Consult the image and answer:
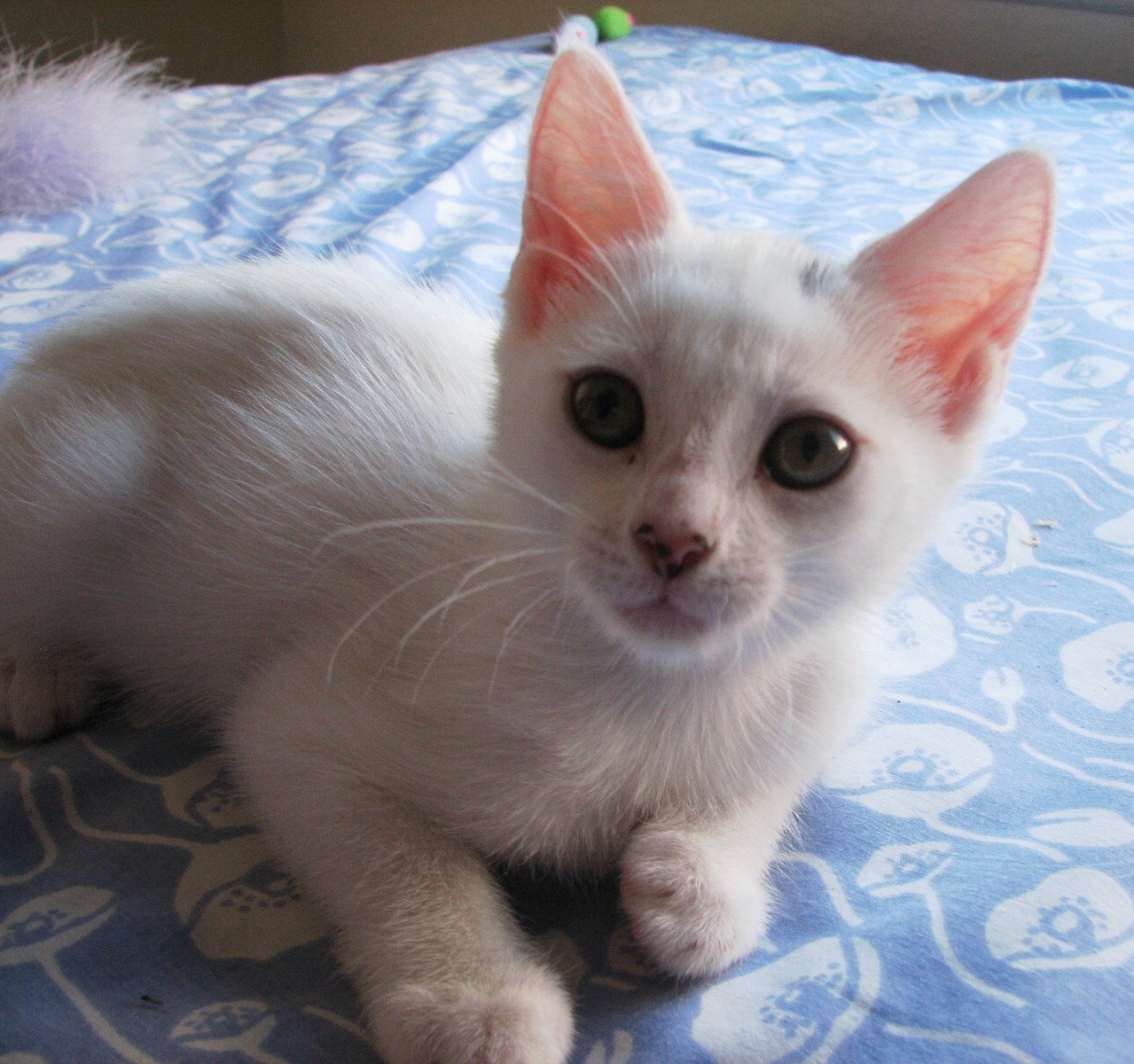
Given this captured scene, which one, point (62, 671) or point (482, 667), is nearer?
point (482, 667)

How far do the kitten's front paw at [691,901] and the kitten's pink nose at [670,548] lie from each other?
0.79 feet

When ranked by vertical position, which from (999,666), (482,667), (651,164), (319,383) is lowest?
(999,666)

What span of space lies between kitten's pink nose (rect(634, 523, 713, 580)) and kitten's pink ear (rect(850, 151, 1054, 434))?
292 mm

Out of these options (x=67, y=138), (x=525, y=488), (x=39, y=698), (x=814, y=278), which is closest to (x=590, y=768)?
(x=525, y=488)

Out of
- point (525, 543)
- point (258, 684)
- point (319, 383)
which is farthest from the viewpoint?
point (319, 383)

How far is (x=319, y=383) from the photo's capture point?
3.32 ft

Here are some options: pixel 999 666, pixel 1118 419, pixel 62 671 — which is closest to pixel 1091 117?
pixel 1118 419

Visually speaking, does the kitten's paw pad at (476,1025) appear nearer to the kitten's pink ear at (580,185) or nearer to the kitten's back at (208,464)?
the kitten's back at (208,464)

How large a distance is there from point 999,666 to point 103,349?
40.9 inches

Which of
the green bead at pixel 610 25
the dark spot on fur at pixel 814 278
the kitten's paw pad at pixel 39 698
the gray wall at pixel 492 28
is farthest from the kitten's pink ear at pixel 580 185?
the gray wall at pixel 492 28

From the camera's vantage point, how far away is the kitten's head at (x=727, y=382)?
0.65 m

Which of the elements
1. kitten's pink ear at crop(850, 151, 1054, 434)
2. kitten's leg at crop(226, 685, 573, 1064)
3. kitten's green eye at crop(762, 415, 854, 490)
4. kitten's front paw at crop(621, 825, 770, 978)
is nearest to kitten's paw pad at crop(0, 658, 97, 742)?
kitten's leg at crop(226, 685, 573, 1064)

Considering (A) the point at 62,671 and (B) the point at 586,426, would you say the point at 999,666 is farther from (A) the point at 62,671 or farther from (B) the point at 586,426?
(A) the point at 62,671

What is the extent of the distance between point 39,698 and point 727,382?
0.73 m
